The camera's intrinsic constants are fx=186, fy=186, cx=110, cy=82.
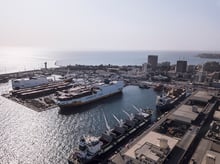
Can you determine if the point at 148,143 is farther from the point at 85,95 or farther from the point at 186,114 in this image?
the point at 85,95

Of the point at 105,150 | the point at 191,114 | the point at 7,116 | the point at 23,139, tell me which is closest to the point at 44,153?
the point at 23,139

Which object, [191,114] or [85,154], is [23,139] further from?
[191,114]

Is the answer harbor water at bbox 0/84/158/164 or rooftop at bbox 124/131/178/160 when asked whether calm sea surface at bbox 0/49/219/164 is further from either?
rooftop at bbox 124/131/178/160

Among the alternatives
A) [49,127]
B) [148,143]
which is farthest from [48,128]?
[148,143]

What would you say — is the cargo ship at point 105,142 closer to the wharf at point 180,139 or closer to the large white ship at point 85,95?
the wharf at point 180,139

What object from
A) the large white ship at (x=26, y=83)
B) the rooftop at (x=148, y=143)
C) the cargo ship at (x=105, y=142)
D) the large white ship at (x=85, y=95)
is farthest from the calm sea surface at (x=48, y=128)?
the large white ship at (x=26, y=83)

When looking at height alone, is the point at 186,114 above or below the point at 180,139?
above
